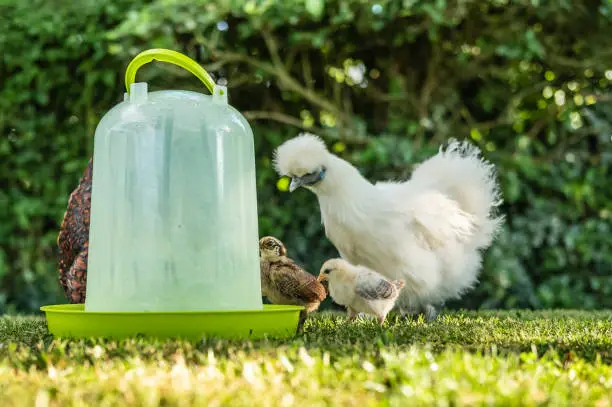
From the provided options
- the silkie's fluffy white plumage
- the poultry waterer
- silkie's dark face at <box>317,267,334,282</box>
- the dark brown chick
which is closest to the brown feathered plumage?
the poultry waterer

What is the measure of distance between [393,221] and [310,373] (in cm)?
218

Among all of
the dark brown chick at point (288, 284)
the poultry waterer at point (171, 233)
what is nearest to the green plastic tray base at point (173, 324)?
the poultry waterer at point (171, 233)

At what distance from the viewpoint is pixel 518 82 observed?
6.33m

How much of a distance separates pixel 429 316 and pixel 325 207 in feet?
2.72

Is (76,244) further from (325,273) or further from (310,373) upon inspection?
(310,373)

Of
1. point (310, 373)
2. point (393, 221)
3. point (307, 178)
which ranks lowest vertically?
point (310, 373)

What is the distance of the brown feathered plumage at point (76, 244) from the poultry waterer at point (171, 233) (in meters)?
0.76

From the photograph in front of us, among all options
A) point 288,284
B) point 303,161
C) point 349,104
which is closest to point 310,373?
point 288,284

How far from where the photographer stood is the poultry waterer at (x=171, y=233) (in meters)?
2.69

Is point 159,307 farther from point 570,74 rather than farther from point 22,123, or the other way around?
point 570,74

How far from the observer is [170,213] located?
2.76 meters

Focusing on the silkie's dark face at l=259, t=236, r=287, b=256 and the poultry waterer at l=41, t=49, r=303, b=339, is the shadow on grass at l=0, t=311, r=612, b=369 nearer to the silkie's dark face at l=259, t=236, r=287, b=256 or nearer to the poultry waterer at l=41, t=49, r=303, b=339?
the poultry waterer at l=41, t=49, r=303, b=339

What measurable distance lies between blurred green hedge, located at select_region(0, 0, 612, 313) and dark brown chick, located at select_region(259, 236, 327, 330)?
2089mm

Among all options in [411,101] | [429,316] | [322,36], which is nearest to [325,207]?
[429,316]
